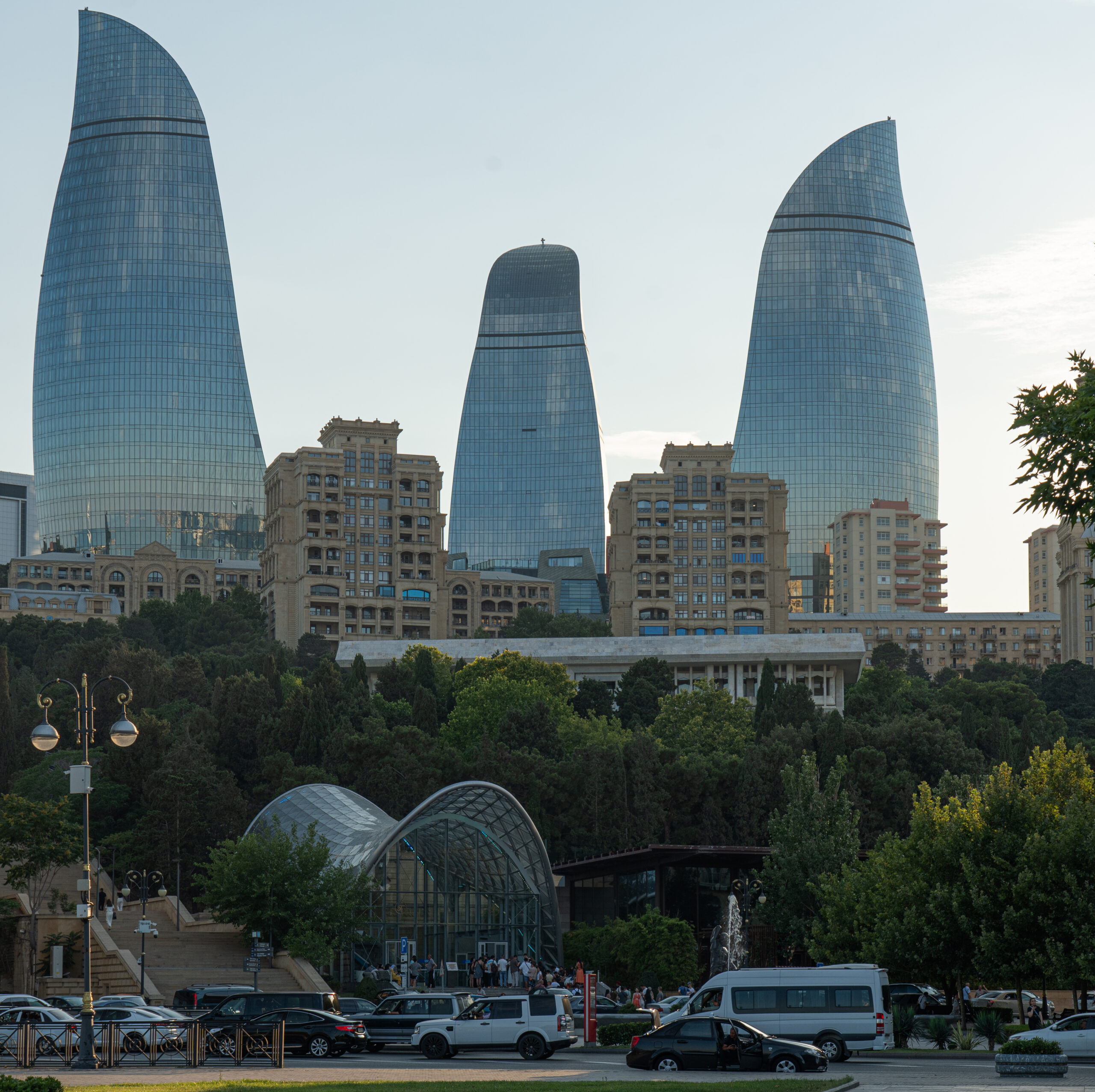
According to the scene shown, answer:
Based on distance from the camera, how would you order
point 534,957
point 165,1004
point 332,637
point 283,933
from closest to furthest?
point 165,1004 → point 283,933 → point 534,957 → point 332,637

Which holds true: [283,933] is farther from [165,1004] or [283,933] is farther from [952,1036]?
[952,1036]

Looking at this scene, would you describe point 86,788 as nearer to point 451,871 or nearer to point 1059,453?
point 1059,453

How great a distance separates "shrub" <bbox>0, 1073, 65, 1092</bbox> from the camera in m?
25.8

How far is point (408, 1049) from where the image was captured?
4684cm

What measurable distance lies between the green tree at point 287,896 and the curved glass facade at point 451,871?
125 inches

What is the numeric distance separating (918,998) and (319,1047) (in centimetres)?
2200

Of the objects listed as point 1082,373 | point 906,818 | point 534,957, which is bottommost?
point 534,957

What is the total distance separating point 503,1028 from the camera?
1694 inches

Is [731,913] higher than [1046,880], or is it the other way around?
[1046,880]

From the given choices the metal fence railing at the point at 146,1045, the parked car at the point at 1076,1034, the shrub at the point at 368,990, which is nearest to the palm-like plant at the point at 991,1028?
the parked car at the point at 1076,1034

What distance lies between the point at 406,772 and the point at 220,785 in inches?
451

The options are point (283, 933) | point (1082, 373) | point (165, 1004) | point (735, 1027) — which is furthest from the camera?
point (283, 933)

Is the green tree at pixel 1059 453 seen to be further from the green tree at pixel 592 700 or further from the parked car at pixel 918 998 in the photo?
the green tree at pixel 592 700

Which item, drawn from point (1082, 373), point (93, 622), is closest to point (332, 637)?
point (93, 622)
